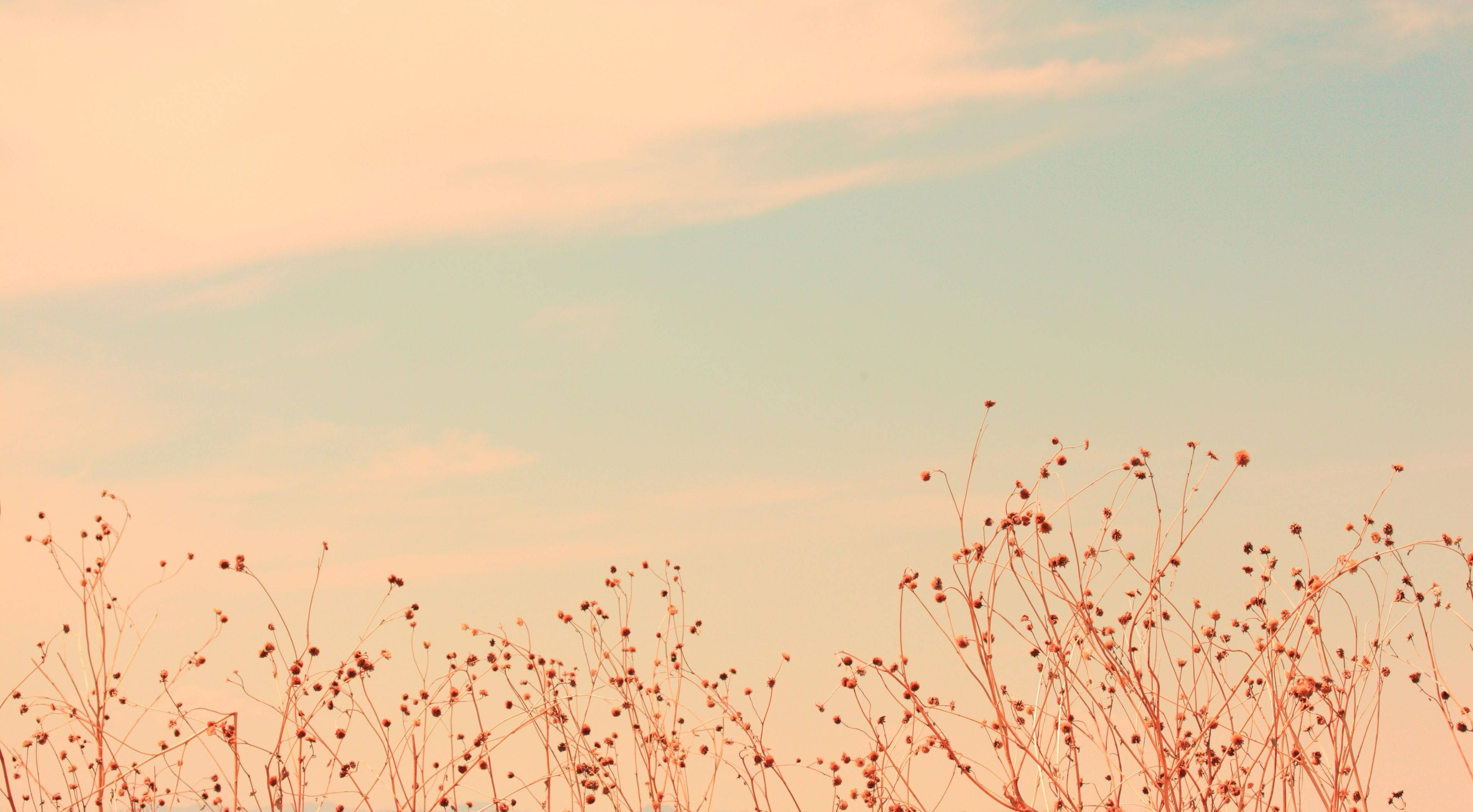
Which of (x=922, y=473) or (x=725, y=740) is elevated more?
(x=922, y=473)

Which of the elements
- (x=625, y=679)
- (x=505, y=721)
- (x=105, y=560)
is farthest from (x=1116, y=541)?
(x=105, y=560)

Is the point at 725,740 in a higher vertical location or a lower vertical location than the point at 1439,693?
lower

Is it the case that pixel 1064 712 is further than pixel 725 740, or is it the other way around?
pixel 725 740

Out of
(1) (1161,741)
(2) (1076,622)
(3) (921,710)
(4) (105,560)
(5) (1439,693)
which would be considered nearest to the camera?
(3) (921,710)

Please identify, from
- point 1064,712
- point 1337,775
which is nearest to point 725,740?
point 1064,712

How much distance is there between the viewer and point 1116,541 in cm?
534

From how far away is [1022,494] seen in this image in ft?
16.1

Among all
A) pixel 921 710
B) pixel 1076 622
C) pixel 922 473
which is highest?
pixel 922 473

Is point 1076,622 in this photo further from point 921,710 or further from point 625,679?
point 625,679

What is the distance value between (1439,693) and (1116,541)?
1.54m

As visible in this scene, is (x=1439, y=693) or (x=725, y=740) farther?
(x=725, y=740)

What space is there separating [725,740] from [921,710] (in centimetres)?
245

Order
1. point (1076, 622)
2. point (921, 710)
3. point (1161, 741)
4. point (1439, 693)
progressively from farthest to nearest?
point (1439, 693) < point (1076, 622) < point (1161, 741) < point (921, 710)

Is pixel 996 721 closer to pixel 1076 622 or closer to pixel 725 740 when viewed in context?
pixel 1076 622
